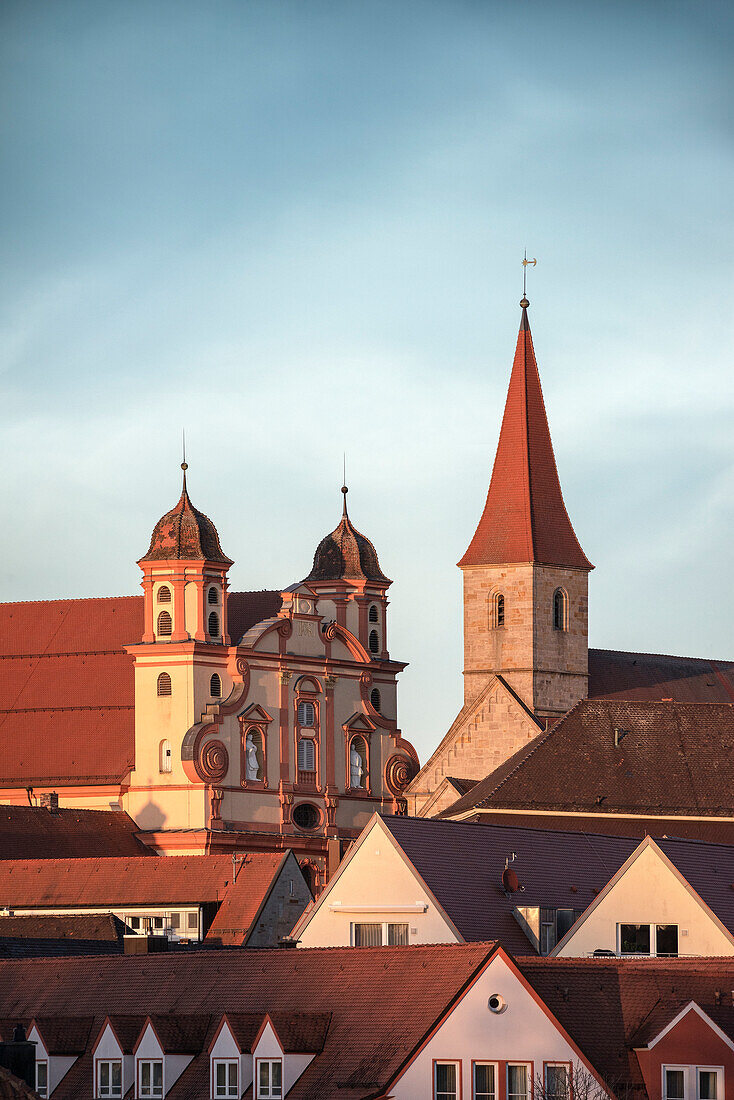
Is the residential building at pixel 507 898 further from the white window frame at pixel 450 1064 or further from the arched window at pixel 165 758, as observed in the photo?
the arched window at pixel 165 758

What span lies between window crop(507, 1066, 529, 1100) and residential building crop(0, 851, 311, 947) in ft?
168

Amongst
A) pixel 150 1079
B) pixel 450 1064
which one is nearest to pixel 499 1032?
pixel 450 1064

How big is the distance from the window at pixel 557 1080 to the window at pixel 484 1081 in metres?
0.93

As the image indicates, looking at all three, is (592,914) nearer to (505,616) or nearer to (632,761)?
(632,761)

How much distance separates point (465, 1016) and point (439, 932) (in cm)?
1235

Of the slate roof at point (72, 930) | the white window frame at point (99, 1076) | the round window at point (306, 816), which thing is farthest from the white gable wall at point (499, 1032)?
the round window at point (306, 816)

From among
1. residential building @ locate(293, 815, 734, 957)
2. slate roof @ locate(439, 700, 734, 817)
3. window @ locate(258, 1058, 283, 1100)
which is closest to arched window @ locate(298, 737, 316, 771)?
slate roof @ locate(439, 700, 734, 817)

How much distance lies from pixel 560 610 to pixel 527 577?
2.43 meters

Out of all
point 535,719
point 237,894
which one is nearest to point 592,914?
point 237,894

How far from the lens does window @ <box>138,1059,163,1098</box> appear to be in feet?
185

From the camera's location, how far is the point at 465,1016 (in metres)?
53.3

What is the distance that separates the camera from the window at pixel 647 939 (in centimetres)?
6531

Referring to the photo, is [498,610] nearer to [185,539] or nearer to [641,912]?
[185,539]

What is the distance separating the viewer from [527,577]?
456 ft
